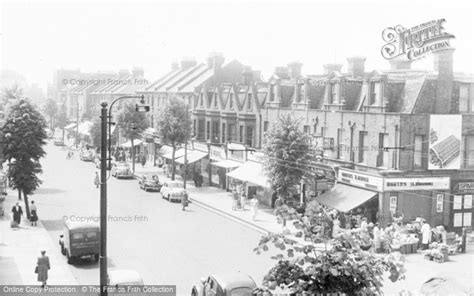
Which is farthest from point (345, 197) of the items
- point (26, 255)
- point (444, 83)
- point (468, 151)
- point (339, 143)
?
point (26, 255)

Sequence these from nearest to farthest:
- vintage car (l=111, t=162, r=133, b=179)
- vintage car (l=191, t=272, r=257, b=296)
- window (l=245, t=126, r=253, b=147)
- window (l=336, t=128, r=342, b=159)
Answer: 1. vintage car (l=191, t=272, r=257, b=296)
2. window (l=336, t=128, r=342, b=159)
3. window (l=245, t=126, r=253, b=147)
4. vintage car (l=111, t=162, r=133, b=179)

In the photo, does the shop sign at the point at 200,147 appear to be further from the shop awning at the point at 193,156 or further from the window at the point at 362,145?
the window at the point at 362,145

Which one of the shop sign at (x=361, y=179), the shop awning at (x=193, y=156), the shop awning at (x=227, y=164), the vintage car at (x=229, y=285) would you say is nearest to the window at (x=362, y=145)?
the shop sign at (x=361, y=179)

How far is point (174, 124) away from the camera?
47250 millimetres

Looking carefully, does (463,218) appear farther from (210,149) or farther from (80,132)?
(80,132)

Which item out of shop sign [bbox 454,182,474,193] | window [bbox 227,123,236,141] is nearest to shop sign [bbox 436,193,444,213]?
shop sign [bbox 454,182,474,193]

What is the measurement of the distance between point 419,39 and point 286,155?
30.3 ft

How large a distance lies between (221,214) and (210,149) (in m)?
14.4

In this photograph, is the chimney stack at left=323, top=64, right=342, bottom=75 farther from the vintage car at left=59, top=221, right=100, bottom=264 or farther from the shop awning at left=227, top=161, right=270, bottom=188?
the vintage car at left=59, top=221, right=100, bottom=264

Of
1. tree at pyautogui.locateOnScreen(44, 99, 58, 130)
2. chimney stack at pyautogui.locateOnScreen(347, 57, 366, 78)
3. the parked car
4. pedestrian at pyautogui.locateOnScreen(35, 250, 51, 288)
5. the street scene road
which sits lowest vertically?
the street scene road

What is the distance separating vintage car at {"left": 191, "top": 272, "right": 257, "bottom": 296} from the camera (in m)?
15.2

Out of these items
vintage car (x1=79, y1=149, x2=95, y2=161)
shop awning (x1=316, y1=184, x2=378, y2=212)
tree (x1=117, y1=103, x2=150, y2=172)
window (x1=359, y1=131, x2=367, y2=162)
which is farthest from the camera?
vintage car (x1=79, y1=149, x2=95, y2=161)

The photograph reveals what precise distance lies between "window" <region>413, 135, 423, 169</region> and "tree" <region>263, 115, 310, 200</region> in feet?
19.3

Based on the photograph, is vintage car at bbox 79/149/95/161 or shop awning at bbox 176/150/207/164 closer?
shop awning at bbox 176/150/207/164
